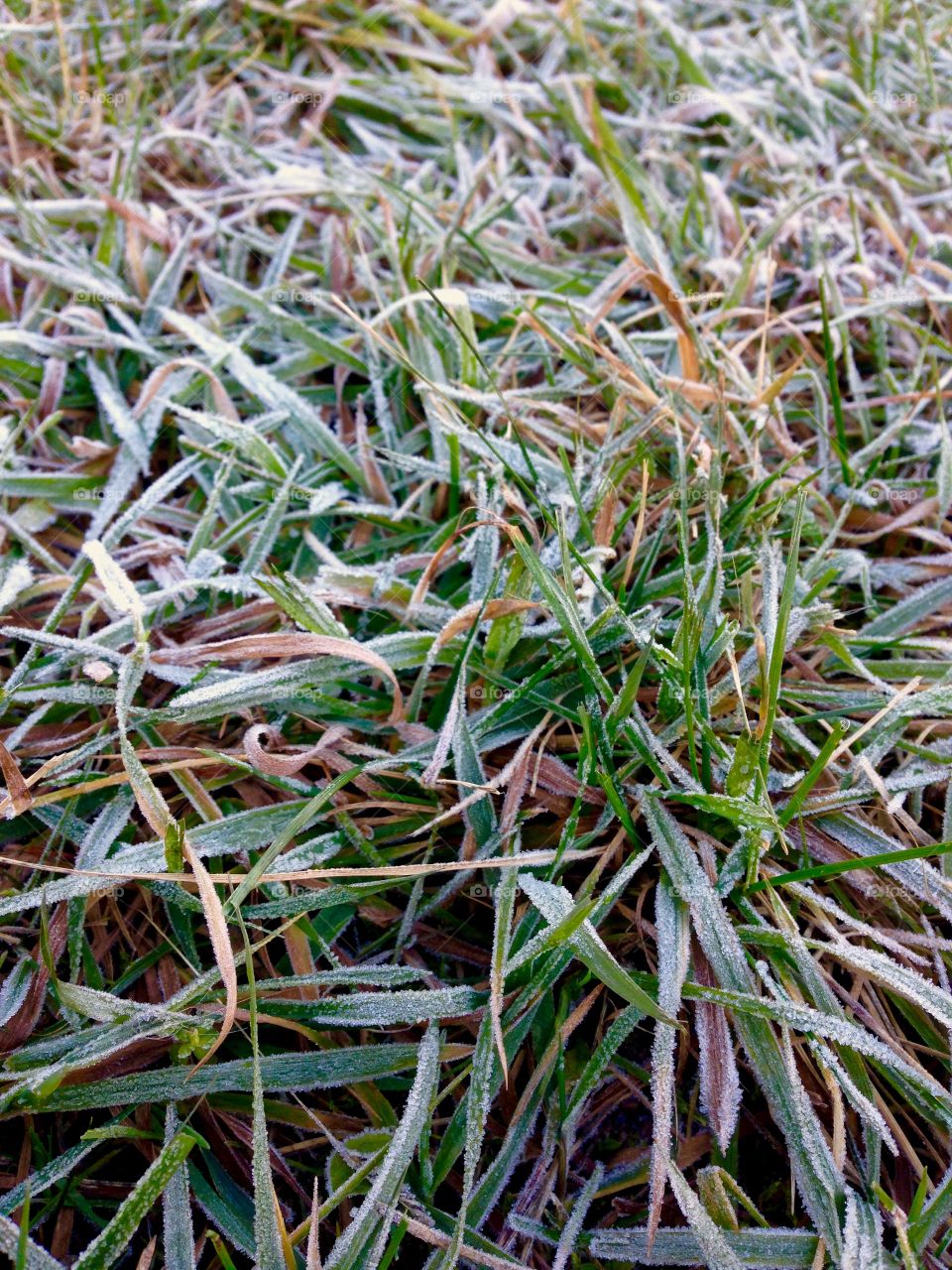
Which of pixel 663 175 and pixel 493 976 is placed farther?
pixel 663 175

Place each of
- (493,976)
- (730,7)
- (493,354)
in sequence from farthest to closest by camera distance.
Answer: (730,7), (493,354), (493,976)

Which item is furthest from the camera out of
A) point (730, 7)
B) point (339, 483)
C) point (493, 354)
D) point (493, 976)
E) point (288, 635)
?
point (730, 7)

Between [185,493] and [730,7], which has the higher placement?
[730,7]

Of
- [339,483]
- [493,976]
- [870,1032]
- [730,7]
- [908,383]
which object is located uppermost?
[730,7]

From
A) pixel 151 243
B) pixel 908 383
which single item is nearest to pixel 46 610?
pixel 151 243

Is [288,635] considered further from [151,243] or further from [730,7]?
[730,7]

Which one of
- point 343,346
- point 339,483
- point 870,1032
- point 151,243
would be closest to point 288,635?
point 339,483
